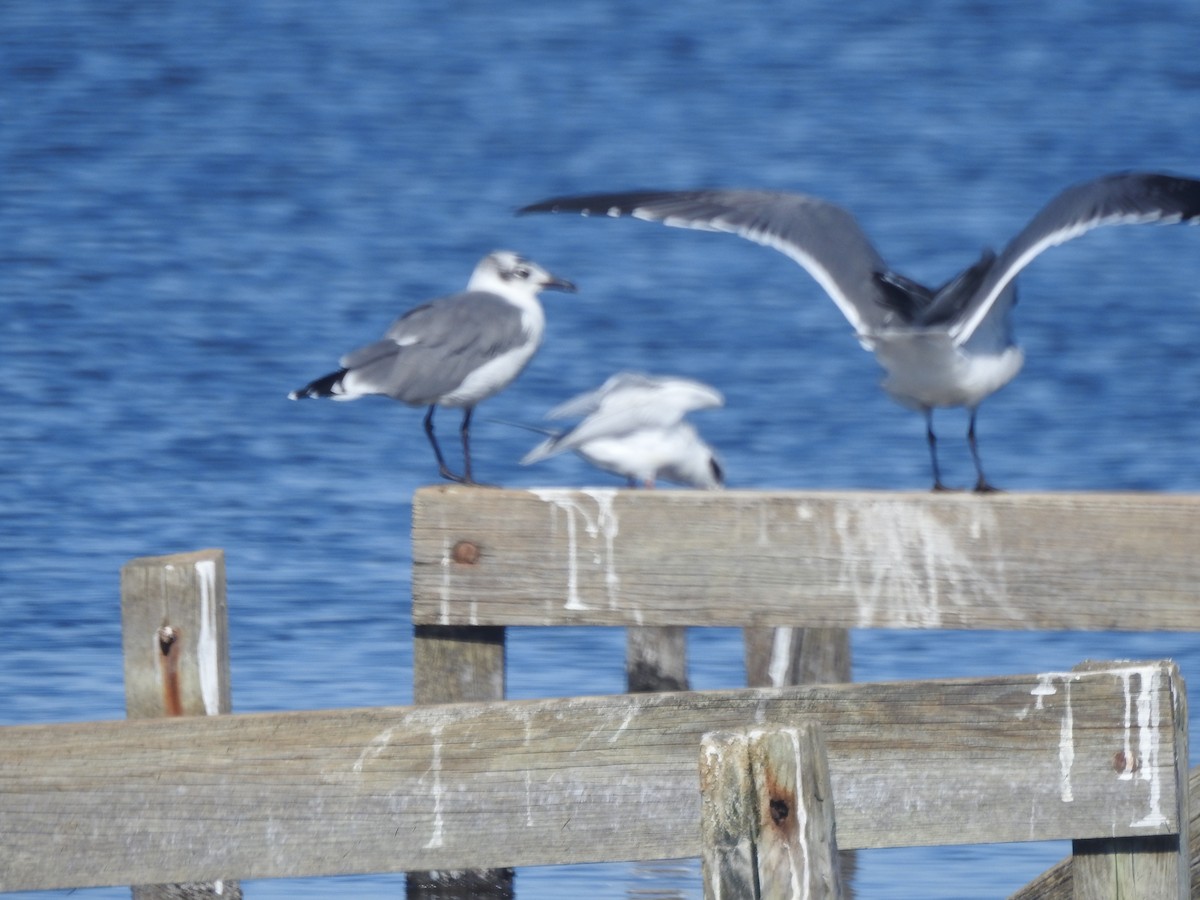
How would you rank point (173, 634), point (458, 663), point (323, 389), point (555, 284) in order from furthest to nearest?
point (555, 284) → point (323, 389) → point (458, 663) → point (173, 634)

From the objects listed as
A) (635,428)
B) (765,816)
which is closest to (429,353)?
(635,428)

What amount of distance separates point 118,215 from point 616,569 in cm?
1291

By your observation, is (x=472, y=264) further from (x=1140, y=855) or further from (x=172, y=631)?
(x=1140, y=855)

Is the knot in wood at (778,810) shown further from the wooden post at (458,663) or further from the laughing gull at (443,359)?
the laughing gull at (443,359)

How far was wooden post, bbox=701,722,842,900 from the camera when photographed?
91.2 inches

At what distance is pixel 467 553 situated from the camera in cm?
358

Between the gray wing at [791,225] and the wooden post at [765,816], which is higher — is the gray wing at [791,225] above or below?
above

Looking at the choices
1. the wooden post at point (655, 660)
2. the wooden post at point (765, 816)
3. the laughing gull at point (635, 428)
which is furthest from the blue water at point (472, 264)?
the wooden post at point (765, 816)

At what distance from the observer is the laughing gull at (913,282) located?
4605 millimetres

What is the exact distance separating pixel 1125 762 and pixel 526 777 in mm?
819

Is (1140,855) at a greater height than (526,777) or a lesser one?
lesser

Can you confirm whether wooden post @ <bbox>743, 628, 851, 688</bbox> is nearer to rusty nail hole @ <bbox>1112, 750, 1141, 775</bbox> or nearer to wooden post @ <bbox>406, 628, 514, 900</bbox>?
wooden post @ <bbox>406, 628, 514, 900</bbox>

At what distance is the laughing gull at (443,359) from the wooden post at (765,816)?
2664mm

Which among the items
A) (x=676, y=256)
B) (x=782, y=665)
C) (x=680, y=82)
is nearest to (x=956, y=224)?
(x=676, y=256)
